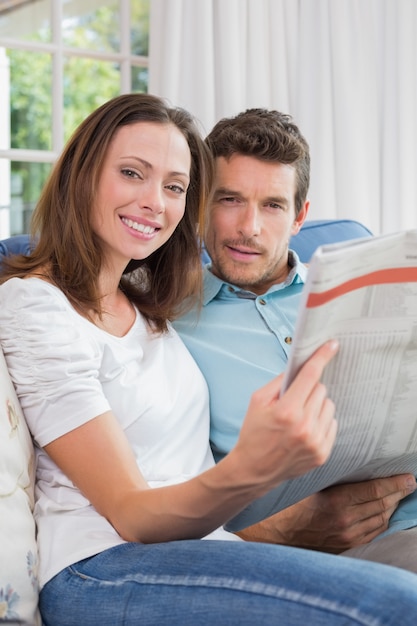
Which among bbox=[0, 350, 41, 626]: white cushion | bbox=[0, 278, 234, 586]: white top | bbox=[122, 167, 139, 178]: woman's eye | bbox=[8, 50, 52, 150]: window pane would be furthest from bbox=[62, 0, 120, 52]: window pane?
bbox=[0, 350, 41, 626]: white cushion

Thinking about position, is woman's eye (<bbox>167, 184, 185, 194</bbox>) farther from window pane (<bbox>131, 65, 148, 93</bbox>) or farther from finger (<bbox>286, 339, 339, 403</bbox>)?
window pane (<bbox>131, 65, 148, 93</bbox>)

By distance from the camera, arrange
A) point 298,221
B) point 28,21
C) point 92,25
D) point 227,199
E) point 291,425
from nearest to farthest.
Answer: point 291,425
point 227,199
point 298,221
point 28,21
point 92,25

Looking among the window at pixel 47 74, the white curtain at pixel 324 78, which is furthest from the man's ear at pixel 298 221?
the window at pixel 47 74

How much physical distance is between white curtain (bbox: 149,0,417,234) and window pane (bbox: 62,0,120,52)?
0.27 metres

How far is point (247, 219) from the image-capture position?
5.85ft

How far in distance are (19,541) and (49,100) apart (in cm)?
190

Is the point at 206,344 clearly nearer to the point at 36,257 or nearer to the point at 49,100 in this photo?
the point at 36,257

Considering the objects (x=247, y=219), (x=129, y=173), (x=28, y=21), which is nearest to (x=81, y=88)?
(x=28, y=21)

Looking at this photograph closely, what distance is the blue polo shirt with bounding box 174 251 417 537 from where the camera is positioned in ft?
5.29

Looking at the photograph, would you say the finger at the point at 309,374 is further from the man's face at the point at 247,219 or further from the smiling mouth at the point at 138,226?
the man's face at the point at 247,219

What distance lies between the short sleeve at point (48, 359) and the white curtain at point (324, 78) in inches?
56.3

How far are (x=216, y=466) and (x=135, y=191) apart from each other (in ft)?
2.01

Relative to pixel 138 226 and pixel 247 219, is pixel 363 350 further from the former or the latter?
pixel 247 219

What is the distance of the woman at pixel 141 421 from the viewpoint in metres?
1.02
